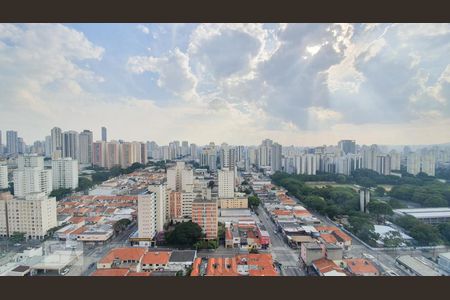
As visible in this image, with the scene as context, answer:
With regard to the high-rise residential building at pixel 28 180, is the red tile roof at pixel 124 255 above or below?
below

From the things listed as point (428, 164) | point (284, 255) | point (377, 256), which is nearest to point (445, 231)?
point (377, 256)

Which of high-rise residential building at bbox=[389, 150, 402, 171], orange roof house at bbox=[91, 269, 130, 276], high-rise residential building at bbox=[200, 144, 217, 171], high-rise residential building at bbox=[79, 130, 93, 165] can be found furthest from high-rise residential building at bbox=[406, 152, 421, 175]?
high-rise residential building at bbox=[79, 130, 93, 165]

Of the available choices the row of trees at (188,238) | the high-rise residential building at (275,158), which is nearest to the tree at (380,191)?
the high-rise residential building at (275,158)

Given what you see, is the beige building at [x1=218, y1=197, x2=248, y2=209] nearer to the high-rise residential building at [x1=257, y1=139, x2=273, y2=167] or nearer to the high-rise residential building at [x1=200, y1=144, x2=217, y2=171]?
the high-rise residential building at [x1=200, y1=144, x2=217, y2=171]

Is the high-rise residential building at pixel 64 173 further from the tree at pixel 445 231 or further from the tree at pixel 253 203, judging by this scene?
the tree at pixel 445 231

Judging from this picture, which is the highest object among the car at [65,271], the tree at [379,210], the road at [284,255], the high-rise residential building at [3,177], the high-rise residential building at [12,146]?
the high-rise residential building at [12,146]

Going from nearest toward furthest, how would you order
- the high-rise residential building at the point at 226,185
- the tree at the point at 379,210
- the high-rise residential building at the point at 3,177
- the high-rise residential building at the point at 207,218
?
the high-rise residential building at the point at 207,218 → the tree at the point at 379,210 → the high-rise residential building at the point at 226,185 → the high-rise residential building at the point at 3,177

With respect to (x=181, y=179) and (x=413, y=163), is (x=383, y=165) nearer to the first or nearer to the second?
(x=413, y=163)
